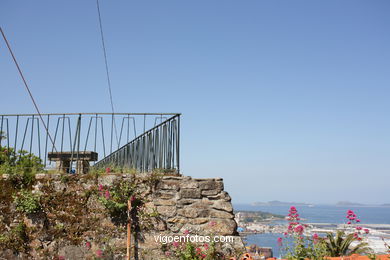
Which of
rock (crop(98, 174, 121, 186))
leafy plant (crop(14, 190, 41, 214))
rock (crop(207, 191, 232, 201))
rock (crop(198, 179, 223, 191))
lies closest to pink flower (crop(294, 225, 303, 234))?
rock (crop(207, 191, 232, 201))

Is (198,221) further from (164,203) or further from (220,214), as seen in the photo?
(164,203)

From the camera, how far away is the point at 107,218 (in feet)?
17.9

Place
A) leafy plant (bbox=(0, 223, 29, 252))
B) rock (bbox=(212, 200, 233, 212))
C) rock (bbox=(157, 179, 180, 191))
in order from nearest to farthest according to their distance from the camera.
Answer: leafy plant (bbox=(0, 223, 29, 252))
rock (bbox=(212, 200, 233, 212))
rock (bbox=(157, 179, 180, 191))

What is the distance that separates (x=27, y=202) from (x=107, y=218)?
4.62 ft

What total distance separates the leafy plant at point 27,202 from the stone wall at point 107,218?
0.12 metres

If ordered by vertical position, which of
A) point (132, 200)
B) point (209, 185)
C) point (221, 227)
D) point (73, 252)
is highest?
point (209, 185)

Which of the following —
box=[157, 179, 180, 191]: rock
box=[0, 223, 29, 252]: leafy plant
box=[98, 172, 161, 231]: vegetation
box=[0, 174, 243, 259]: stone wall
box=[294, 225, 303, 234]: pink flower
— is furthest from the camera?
box=[157, 179, 180, 191]: rock

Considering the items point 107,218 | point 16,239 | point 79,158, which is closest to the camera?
point 16,239

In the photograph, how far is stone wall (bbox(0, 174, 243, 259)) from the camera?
5266 mm

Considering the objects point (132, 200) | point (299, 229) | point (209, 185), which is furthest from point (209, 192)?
point (299, 229)

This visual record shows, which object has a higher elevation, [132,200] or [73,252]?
[132,200]

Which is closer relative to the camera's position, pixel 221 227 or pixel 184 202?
pixel 221 227

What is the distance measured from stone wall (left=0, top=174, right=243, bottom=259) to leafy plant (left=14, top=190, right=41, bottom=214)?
118 millimetres

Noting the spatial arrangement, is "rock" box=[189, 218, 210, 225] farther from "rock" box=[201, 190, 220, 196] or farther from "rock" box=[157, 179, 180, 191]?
"rock" box=[157, 179, 180, 191]
